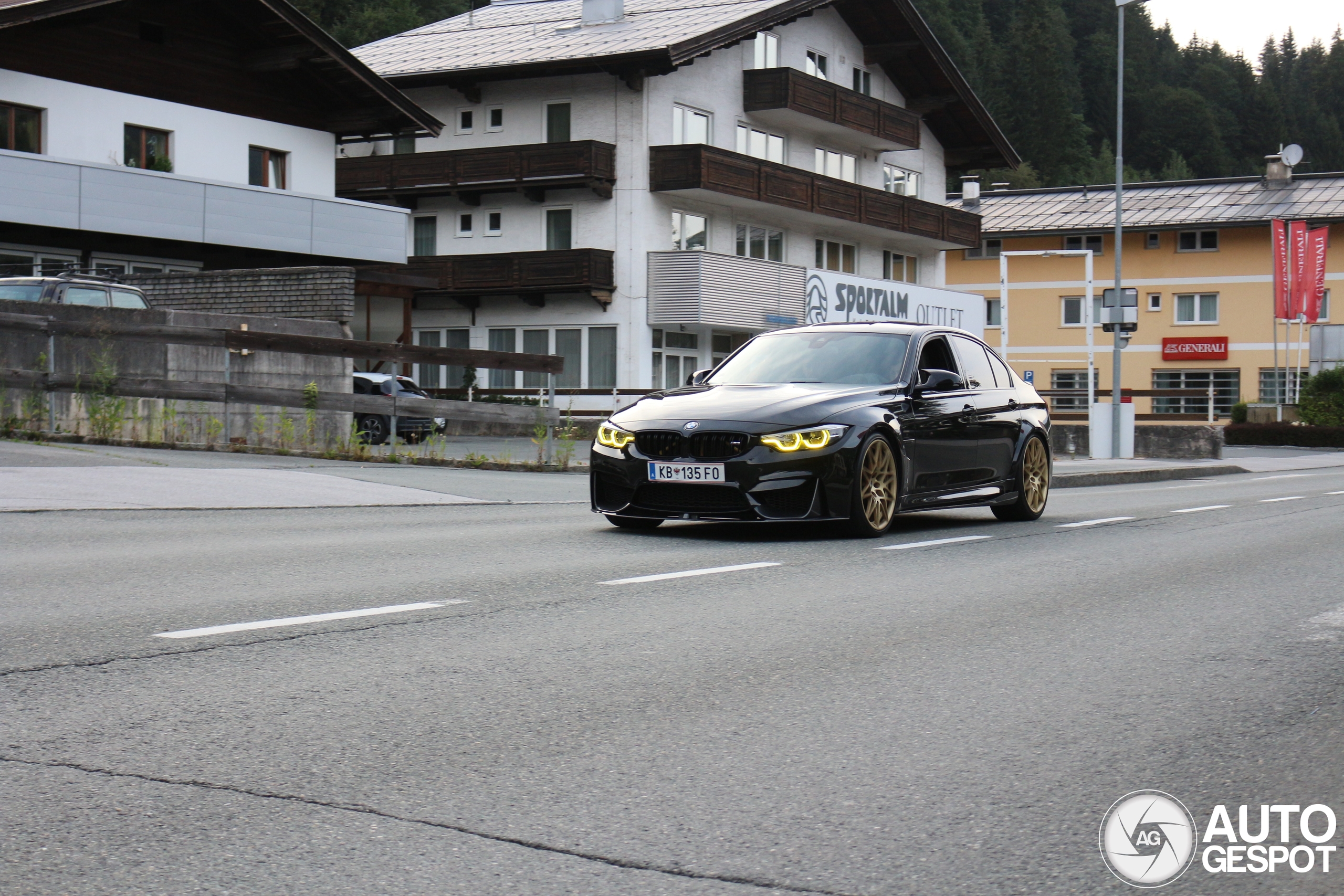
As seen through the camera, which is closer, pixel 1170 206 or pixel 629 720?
pixel 629 720

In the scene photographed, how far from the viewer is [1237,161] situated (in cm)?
11425

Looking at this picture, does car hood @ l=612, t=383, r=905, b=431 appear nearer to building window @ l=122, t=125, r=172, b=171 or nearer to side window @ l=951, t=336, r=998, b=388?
side window @ l=951, t=336, r=998, b=388

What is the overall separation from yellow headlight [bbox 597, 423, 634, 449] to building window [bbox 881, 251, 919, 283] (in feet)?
141

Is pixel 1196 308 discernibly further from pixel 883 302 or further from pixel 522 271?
pixel 522 271

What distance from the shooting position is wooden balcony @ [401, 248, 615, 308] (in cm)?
4084

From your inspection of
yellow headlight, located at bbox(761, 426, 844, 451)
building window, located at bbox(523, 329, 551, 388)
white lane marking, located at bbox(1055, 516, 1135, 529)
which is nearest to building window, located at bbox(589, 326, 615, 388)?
building window, located at bbox(523, 329, 551, 388)

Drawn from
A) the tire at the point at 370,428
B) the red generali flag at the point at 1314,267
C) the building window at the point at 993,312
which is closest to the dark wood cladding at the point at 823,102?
the red generali flag at the point at 1314,267

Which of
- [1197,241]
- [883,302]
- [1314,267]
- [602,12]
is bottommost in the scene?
[883,302]

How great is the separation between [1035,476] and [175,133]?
2377 cm

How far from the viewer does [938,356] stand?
12.7 metres

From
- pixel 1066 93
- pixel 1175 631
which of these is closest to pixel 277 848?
pixel 1175 631

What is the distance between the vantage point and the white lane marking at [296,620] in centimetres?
625

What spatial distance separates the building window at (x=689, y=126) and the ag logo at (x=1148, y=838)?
3897 centimetres

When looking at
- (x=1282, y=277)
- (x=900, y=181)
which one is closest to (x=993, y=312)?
(x=900, y=181)
